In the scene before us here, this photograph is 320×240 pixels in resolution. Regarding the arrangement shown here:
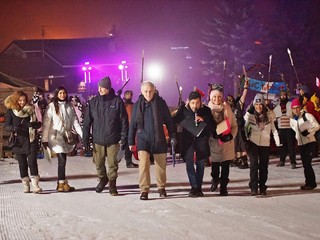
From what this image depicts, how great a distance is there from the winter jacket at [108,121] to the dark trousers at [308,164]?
130 inches

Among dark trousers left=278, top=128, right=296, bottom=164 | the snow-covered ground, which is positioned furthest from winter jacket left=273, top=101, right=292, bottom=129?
the snow-covered ground

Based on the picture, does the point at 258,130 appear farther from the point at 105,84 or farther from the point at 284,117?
the point at 284,117

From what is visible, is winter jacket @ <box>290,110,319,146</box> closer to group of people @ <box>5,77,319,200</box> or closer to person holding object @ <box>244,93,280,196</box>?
group of people @ <box>5,77,319,200</box>

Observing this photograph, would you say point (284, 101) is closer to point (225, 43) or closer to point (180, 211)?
point (180, 211)

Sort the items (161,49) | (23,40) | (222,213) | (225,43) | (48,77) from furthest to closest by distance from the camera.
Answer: (161,49)
(23,40)
(225,43)
(48,77)
(222,213)

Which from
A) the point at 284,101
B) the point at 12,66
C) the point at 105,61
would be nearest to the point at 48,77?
the point at 12,66

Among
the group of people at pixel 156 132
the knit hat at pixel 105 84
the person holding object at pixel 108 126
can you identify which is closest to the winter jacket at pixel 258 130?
the group of people at pixel 156 132

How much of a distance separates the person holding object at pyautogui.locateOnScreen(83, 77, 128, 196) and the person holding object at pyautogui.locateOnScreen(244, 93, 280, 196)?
2.17 m

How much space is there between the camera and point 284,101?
561 inches

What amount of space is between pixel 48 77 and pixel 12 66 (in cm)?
492

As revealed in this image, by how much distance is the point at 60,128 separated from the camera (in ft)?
34.8

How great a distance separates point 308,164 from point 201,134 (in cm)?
217

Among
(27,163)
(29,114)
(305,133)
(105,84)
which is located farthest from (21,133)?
(305,133)

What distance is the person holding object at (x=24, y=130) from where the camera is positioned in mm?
10477
